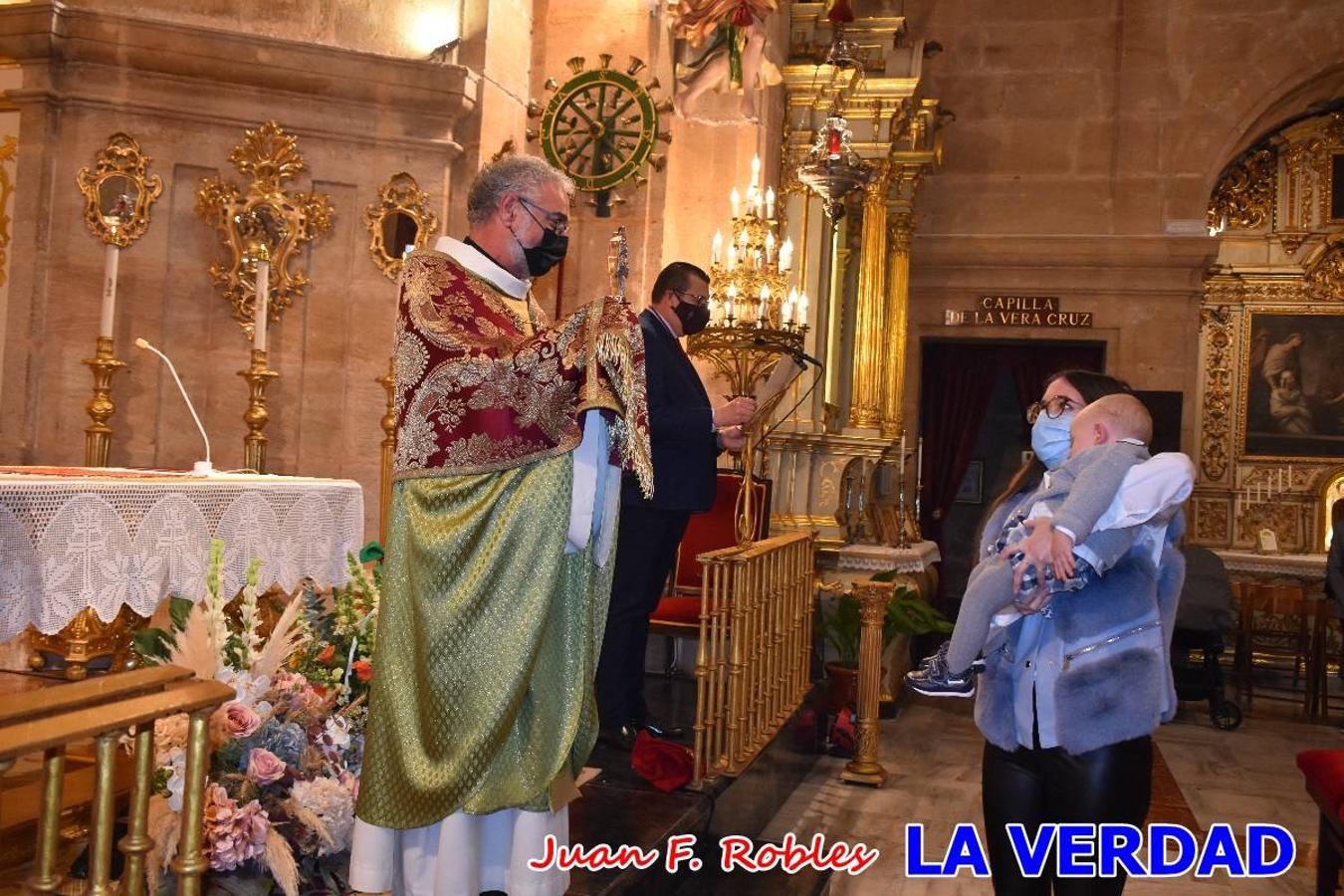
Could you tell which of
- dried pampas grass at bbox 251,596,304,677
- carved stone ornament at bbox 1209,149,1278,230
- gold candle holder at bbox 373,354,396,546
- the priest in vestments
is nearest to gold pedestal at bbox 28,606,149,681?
dried pampas grass at bbox 251,596,304,677

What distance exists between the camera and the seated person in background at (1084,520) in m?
2.39

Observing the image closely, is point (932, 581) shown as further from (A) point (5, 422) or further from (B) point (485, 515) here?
(B) point (485, 515)

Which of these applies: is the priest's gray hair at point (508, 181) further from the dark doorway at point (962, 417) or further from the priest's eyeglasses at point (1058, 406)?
the dark doorway at point (962, 417)

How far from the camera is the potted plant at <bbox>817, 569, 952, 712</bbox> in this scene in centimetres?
670

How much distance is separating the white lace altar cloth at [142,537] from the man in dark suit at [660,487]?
100cm

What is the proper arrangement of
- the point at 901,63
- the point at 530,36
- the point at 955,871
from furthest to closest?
1. the point at 901,63
2. the point at 530,36
3. the point at 955,871

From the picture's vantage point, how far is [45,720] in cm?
135

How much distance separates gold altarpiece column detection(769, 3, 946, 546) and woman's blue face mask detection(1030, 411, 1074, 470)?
499 centimetres

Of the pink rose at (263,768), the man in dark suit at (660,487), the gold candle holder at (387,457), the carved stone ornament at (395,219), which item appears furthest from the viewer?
the carved stone ornament at (395,219)

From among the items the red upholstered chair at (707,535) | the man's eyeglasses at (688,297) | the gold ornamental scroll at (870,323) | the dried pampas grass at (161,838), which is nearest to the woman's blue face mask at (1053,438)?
the man's eyeglasses at (688,297)

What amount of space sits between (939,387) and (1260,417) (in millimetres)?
2954

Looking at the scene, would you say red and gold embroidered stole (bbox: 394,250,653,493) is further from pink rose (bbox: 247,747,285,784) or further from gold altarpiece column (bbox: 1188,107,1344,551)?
gold altarpiece column (bbox: 1188,107,1344,551)

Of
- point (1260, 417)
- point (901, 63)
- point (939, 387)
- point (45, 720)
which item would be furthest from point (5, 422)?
point (1260, 417)

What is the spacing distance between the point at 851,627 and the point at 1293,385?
6.97m
